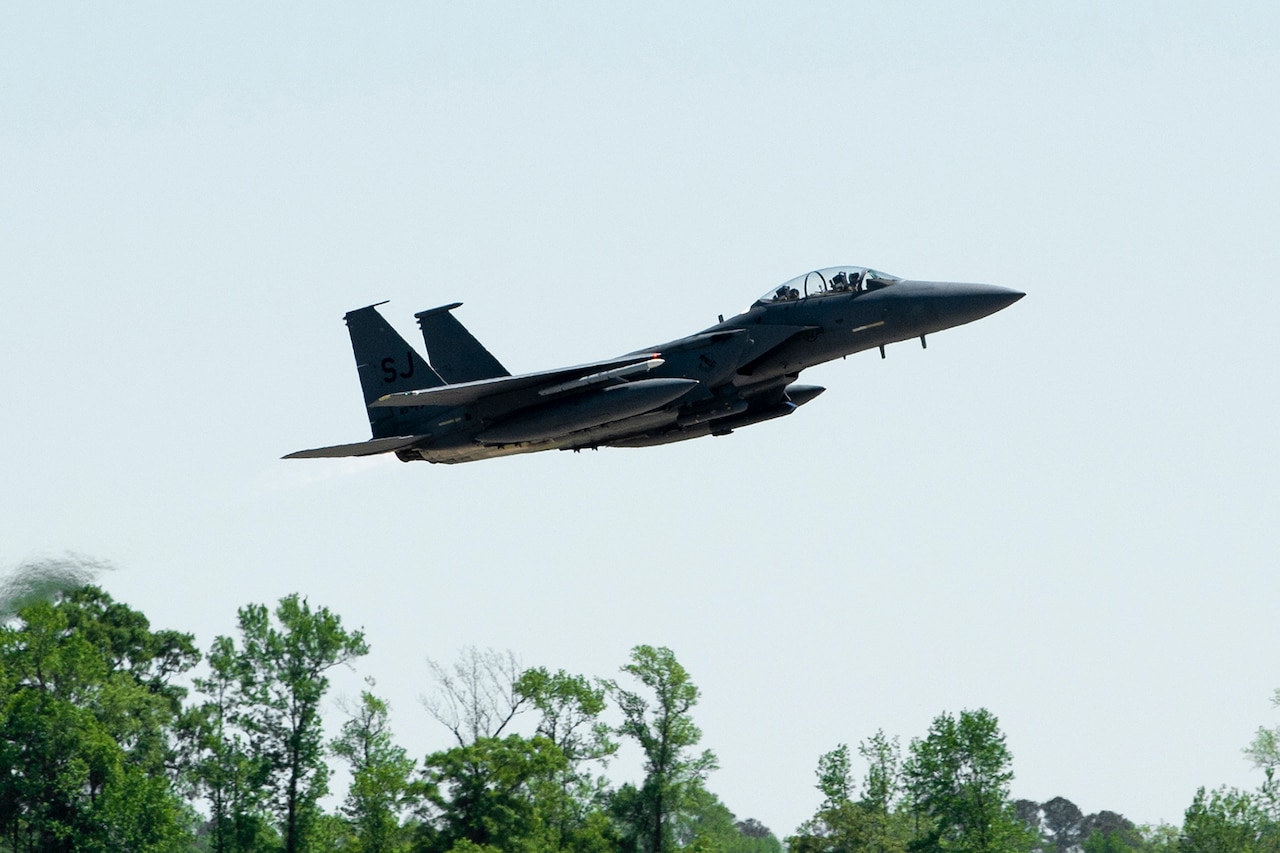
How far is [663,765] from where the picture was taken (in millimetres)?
58969

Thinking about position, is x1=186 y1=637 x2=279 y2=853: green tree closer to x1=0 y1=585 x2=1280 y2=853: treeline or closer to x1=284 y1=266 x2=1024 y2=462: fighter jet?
x1=0 y1=585 x2=1280 y2=853: treeline

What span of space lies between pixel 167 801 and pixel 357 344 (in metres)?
27.7

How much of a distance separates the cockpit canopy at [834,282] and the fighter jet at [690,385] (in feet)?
0.06

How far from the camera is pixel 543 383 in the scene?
3391cm

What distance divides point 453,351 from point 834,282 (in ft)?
25.7

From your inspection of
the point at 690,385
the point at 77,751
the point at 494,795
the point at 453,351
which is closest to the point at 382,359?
the point at 453,351

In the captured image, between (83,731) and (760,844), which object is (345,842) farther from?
(760,844)

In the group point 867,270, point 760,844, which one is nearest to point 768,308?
point 867,270

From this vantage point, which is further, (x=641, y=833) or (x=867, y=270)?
(x=641, y=833)

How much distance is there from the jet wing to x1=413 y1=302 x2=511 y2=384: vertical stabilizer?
126 inches

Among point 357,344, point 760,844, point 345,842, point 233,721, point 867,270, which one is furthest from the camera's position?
point 760,844

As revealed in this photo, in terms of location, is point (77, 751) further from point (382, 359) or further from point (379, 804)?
point (382, 359)

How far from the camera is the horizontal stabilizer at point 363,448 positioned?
34.3 meters

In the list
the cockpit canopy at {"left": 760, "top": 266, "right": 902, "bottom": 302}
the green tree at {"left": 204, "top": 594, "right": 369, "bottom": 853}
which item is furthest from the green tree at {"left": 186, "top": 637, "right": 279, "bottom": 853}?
the cockpit canopy at {"left": 760, "top": 266, "right": 902, "bottom": 302}
